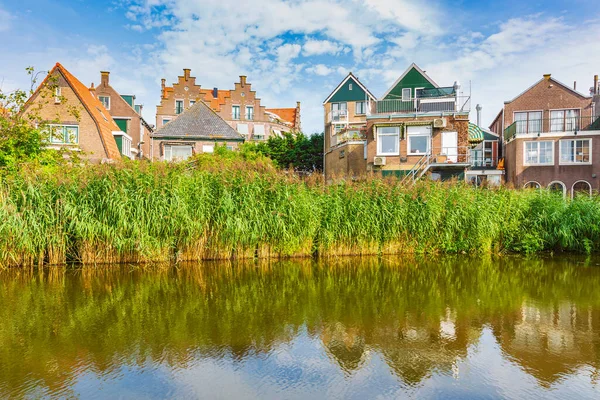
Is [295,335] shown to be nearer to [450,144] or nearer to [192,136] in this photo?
[450,144]

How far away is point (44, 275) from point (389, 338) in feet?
26.6

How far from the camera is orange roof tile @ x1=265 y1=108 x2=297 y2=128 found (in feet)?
206

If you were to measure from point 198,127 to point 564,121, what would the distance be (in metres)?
29.4

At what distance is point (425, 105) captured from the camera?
2689 cm

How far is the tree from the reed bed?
26.5 metres

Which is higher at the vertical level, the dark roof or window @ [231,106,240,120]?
window @ [231,106,240,120]

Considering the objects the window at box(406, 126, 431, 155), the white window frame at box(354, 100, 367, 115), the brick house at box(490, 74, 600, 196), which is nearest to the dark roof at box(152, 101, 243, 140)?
the white window frame at box(354, 100, 367, 115)

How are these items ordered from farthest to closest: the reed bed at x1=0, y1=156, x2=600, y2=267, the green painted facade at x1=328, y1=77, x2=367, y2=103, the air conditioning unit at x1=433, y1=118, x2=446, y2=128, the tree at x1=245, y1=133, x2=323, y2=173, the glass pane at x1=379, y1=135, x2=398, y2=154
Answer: the green painted facade at x1=328, y1=77, x2=367, y2=103, the tree at x1=245, y1=133, x2=323, y2=173, the glass pane at x1=379, y1=135, x2=398, y2=154, the air conditioning unit at x1=433, y1=118, x2=446, y2=128, the reed bed at x1=0, y1=156, x2=600, y2=267

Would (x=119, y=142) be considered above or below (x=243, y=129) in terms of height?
below

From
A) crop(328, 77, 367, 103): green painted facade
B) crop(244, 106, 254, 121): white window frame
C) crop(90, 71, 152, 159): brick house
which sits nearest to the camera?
crop(328, 77, 367, 103): green painted facade

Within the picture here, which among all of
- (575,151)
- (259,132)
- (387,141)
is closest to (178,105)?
(259,132)

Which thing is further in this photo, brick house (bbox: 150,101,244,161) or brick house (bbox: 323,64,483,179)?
brick house (bbox: 150,101,244,161)

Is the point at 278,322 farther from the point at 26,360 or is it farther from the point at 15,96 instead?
the point at 15,96

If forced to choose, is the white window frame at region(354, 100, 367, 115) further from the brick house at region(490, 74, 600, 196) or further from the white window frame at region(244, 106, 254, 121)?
the white window frame at region(244, 106, 254, 121)
